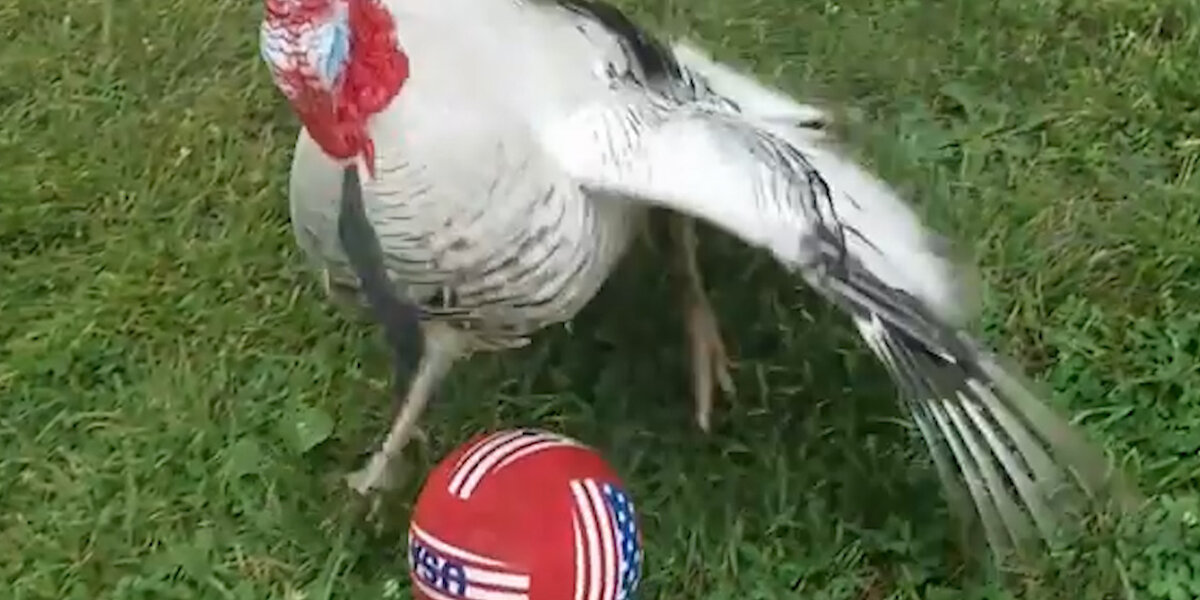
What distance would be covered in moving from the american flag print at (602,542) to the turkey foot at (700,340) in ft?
1.13

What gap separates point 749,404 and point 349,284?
44cm

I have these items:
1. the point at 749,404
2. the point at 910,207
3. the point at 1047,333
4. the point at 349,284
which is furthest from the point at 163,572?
the point at 1047,333

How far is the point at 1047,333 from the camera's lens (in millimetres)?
1959

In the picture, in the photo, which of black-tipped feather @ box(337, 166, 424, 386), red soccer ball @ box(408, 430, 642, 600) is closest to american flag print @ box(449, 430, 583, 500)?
red soccer ball @ box(408, 430, 642, 600)

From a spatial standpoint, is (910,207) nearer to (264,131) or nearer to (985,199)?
(985,199)

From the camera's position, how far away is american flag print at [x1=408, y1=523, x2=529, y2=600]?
4.89 feet

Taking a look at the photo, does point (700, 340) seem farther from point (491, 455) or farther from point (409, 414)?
point (491, 455)

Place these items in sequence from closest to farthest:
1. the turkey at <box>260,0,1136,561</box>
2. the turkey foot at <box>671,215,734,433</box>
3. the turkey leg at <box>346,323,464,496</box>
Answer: the turkey at <box>260,0,1136,561</box> → the turkey leg at <box>346,323,464,496</box> → the turkey foot at <box>671,215,734,433</box>

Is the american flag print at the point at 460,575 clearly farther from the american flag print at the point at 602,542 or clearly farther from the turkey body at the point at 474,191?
the turkey body at the point at 474,191

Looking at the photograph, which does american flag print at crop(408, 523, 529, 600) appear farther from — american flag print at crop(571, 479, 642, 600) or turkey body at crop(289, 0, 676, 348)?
turkey body at crop(289, 0, 676, 348)

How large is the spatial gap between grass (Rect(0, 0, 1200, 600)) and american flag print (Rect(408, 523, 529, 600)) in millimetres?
261

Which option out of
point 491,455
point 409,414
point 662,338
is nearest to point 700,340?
point 662,338

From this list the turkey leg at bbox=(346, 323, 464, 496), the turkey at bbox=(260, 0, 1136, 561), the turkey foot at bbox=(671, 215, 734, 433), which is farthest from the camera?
the turkey foot at bbox=(671, 215, 734, 433)

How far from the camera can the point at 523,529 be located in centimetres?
151
